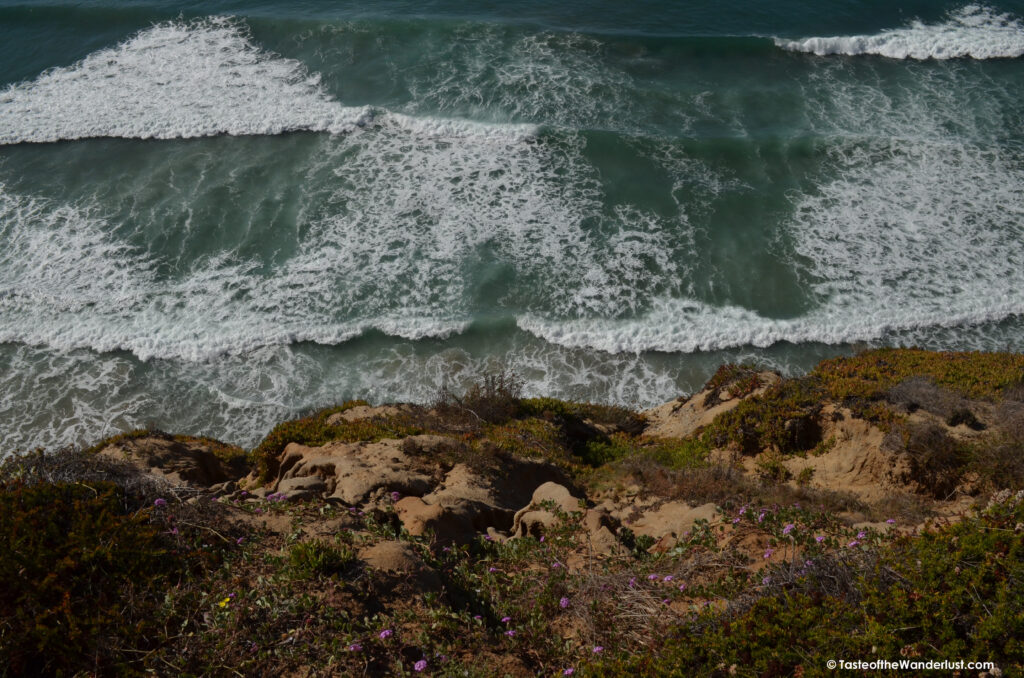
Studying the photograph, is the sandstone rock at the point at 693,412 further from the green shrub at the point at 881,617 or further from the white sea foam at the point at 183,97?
the white sea foam at the point at 183,97

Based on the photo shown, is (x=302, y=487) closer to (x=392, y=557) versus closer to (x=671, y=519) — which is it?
(x=392, y=557)

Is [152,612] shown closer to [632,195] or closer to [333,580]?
[333,580]

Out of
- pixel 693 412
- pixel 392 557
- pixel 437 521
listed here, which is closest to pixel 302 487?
pixel 437 521

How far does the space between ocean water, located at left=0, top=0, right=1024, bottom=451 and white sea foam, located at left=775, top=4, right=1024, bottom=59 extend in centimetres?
12

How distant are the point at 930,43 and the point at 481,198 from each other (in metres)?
19.7

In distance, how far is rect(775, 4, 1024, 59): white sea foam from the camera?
25.5 meters

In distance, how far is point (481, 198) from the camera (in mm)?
19312

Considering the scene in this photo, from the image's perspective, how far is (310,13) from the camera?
28422 mm

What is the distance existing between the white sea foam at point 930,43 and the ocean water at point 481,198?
12 cm

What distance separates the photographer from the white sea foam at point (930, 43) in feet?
83.7

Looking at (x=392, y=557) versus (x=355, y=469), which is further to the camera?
(x=355, y=469)

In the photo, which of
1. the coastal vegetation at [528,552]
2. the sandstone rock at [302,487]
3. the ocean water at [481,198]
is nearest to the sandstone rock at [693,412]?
the coastal vegetation at [528,552]

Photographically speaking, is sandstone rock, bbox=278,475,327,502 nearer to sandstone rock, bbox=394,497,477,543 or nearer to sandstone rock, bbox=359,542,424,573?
sandstone rock, bbox=394,497,477,543

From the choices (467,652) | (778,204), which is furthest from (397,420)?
(778,204)
